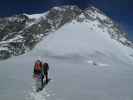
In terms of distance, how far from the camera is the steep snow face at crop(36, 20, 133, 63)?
247ft

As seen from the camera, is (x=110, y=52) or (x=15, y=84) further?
(x=110, y=52)

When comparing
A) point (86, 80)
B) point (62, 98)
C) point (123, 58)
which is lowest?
point (123, 58)

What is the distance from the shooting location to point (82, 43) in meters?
84.8

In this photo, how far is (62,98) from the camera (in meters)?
18.5

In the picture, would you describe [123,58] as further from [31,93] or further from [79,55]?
[31,93]

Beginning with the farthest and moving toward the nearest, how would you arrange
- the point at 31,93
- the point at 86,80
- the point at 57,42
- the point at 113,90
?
1. the point at 57,42
2. the point at 86,80
3. the point at 113,90
4. the point at 31,93

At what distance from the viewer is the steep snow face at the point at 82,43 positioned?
75287mm

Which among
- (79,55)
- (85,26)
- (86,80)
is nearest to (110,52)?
(79,55)

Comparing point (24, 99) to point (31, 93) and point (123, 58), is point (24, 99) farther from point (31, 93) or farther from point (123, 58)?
point (123, 58)

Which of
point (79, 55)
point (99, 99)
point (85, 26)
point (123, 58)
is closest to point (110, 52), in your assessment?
point (123, 58)

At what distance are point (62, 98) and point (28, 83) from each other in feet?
17.6

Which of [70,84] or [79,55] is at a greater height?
[70,84]

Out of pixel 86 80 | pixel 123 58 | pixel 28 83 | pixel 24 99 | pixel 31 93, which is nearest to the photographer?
pixel 24 99

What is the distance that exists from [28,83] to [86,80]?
217 inches
